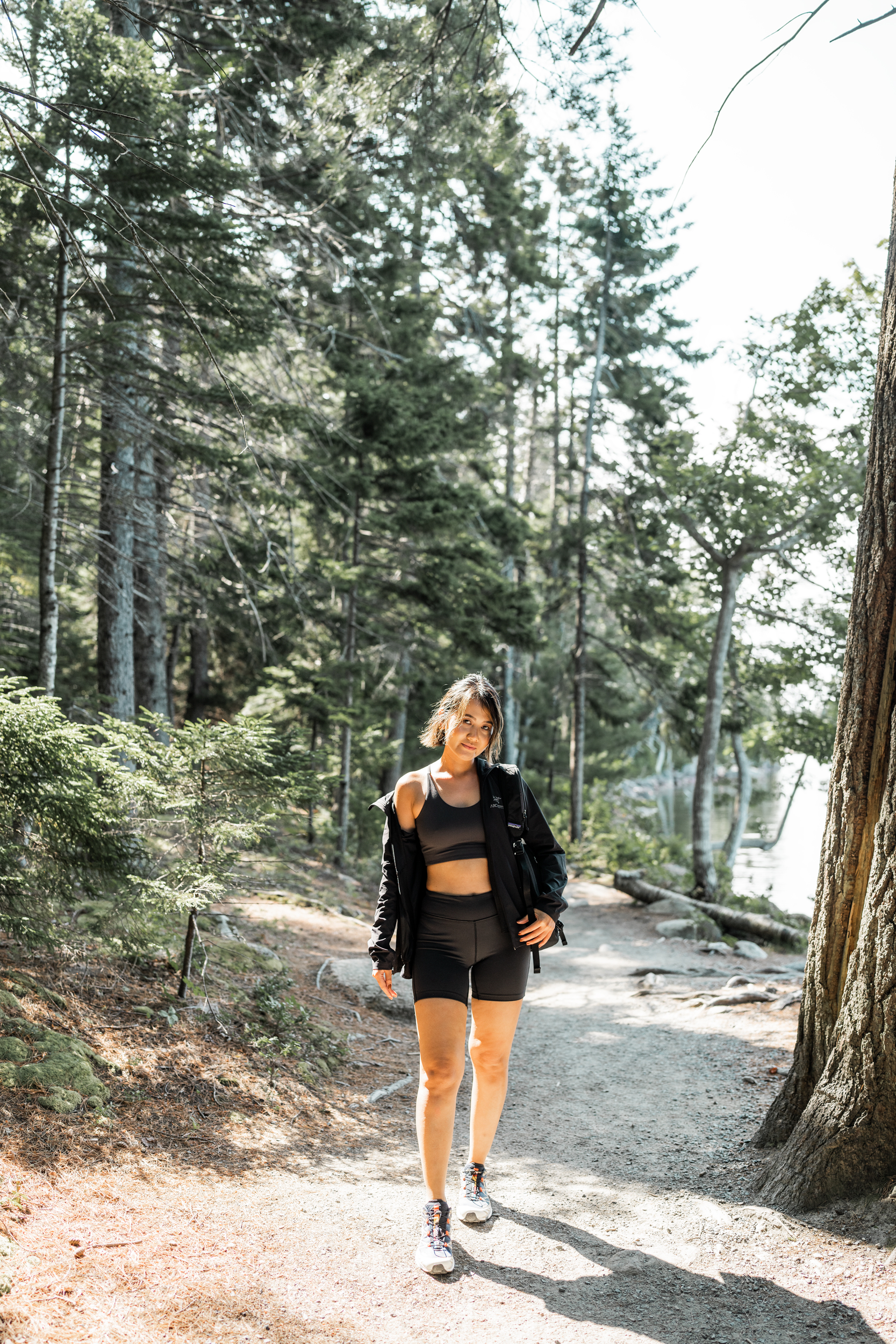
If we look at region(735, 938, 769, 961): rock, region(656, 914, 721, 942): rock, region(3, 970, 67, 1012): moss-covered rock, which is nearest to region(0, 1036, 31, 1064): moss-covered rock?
region(3, 970, 67, 1012): moss-covered rock

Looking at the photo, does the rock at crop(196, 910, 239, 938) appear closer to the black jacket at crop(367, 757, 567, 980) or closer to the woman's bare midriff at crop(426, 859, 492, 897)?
the black jacket at crop(367, 757, 567, 980)

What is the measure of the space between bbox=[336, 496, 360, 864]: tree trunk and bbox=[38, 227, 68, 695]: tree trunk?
6.04 m

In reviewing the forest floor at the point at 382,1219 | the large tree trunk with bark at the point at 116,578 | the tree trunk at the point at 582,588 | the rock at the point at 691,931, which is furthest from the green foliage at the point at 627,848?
the forest floor at the point at 382,1219

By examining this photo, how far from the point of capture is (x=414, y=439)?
12195mm

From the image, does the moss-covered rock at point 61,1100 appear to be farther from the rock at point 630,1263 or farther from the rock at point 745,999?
the rock at point 745,999

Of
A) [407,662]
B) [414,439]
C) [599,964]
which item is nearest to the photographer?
[599,964]

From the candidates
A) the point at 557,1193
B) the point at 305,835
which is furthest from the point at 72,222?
the point at 305,835

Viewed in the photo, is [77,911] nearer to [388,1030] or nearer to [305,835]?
[388,1030]

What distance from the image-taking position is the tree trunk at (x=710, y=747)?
13273 mm

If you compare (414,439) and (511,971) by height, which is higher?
(414,439)

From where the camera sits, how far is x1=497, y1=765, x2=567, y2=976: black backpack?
3219 mm

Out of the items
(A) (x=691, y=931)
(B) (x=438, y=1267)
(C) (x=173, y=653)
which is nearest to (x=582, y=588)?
(C) (x=173, y=653)

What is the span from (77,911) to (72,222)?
4977mm

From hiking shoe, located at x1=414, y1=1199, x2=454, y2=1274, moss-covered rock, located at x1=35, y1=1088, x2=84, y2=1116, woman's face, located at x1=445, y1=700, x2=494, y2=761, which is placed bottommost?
hiking shoe, located at x1=414, y1=1199, x2=454, y2=1274
